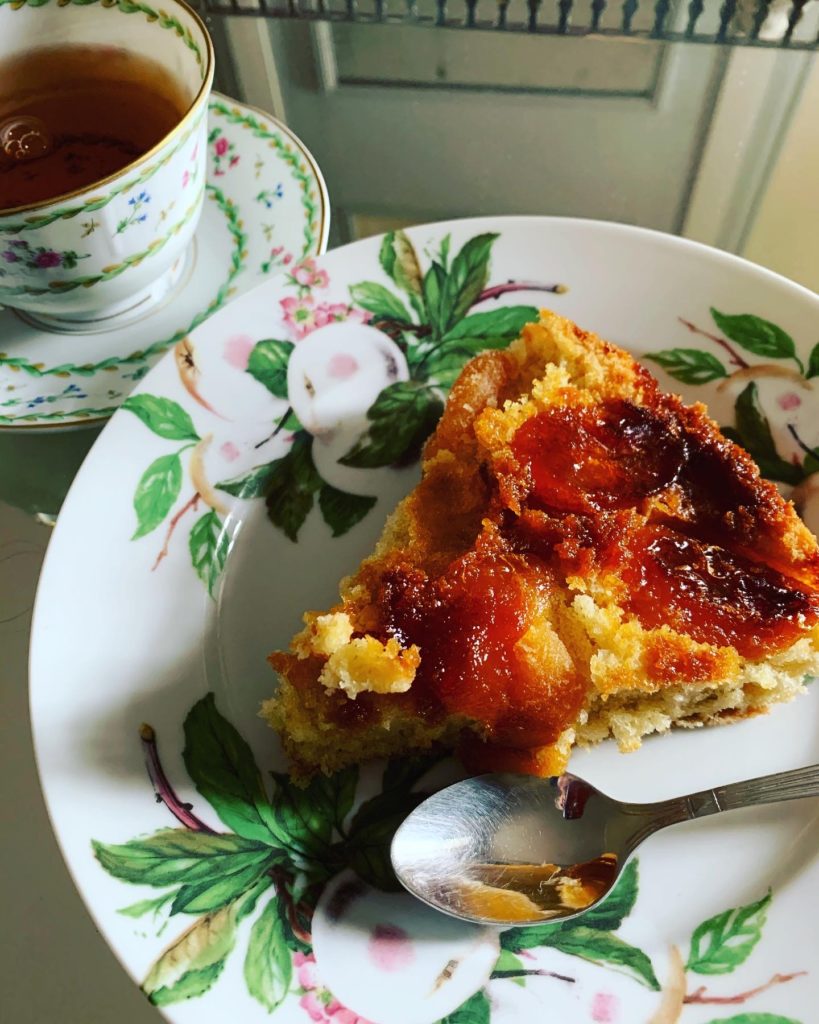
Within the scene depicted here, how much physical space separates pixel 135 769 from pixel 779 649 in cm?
86

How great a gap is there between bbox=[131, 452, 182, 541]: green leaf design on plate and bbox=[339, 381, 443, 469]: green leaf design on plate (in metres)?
0.27

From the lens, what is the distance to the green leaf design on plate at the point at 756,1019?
3.30 feet

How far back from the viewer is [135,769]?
1125 millimetres

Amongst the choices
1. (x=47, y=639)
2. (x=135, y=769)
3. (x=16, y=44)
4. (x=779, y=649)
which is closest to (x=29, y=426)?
(x=47, y=639)

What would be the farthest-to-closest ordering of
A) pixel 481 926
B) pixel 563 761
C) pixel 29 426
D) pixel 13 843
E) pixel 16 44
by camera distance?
1. pixel 16 44
2. pixel 29 426
3. pixel 13 843
4. pixel 563 761
5. pixel 481 926

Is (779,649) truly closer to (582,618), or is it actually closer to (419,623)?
(582,618)

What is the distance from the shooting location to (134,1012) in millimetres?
1214

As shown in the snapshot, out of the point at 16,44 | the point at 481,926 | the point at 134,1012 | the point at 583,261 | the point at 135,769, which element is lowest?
the point at 134,1012

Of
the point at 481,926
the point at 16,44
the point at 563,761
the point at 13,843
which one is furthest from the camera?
the point at 16,44

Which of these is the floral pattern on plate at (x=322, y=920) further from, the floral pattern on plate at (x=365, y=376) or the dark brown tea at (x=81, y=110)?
the dark brown tea at (x=81, y=110)

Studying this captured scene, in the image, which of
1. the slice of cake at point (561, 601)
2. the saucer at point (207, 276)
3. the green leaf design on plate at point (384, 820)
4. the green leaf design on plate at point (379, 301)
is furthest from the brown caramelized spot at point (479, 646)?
the saucer at point (207, 276)

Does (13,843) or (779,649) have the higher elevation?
(779,649)

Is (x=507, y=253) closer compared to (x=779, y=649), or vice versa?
(x=779, y=649)

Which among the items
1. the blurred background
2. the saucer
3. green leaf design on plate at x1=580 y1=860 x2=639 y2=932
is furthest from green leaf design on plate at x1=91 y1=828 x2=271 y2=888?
the blurred background
